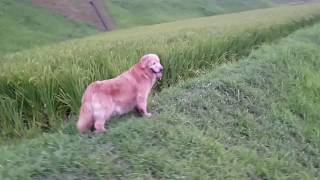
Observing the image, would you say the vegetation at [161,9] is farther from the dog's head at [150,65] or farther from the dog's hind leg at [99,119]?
the dog's hind leg at [99,119]

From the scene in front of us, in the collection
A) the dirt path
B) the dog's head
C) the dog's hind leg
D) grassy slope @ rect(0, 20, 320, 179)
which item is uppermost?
the dirt path

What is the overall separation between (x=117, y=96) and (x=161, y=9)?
33.6 meters

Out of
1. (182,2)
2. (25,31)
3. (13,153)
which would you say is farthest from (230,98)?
(182,2)

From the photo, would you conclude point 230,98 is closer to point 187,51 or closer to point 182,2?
point 187,51

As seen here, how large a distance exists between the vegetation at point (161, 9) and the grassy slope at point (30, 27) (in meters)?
4.12

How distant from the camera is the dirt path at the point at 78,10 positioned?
30.9 metres

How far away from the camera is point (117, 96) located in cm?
519

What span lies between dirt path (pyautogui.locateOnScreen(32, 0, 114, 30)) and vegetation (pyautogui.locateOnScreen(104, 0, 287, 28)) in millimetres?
756

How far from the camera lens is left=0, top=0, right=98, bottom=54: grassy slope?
24344 mm

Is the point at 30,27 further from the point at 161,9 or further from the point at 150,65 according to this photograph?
the point at 150,65

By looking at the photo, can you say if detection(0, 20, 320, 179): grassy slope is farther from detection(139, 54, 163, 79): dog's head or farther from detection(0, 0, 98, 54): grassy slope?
detection(0, 0, 98, 54): grassy slope

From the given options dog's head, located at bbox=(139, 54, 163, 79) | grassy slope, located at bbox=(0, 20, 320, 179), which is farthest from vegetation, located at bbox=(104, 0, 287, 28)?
dog's head, located at bbox=(139, 54, 163, 79)

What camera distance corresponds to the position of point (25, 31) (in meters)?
26.1

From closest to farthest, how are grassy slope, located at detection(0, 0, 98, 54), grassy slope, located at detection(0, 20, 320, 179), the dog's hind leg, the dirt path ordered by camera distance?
grassy slope, located at detection(0, 20, 320, 179)
the dog's hind leg
grassy slope, located at detection(0, 0, 98, 54)
the dirt path
